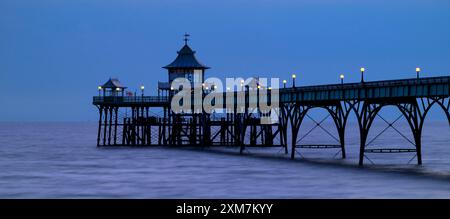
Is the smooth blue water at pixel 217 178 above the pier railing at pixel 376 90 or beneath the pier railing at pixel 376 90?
beneath

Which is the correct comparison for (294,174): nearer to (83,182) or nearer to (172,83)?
Answer: (83,182)

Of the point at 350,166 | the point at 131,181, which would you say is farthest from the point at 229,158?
the point at 131,181

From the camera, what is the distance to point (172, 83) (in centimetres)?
10825

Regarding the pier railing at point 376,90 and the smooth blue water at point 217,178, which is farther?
the pier railing at point 376,90

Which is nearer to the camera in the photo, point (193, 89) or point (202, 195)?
point (202, 195)

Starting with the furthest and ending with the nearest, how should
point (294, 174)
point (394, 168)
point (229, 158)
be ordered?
point (229, 158)
point (394, 168)
point (294, 174)

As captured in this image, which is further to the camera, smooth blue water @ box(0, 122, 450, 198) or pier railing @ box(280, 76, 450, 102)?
pier railing @ box(280, 76, 450, 102)

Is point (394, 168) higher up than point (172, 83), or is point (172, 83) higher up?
point (172, 83)

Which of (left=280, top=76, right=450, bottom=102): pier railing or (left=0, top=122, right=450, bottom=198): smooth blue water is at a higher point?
(left=280, top=76, right=450, bottom=102): pier railing

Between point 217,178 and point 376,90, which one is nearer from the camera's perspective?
point 217,178

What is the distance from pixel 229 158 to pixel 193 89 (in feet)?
81.6

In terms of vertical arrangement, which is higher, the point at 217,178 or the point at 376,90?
the point at 376,90

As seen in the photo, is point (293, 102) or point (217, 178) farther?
point (293, 102)
